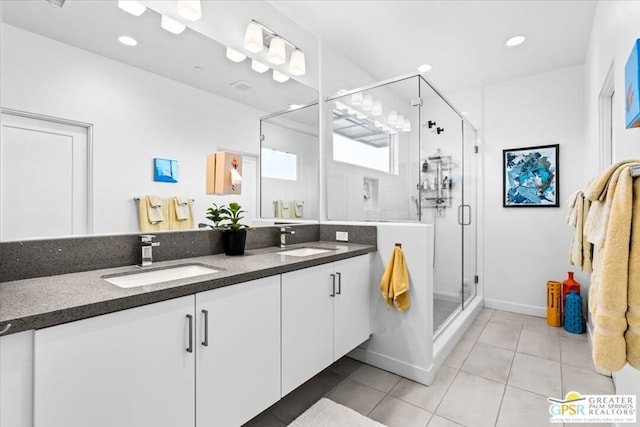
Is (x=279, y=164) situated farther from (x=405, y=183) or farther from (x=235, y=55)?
(x=405, y=183)

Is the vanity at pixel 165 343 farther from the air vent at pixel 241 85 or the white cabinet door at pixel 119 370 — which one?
the air vent at pixel 241 85

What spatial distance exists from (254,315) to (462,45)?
3038 millimetres

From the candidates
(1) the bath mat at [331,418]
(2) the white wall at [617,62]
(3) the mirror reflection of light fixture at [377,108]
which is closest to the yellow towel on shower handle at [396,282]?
(1) the bath mat at [331,418]

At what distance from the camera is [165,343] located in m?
1.05

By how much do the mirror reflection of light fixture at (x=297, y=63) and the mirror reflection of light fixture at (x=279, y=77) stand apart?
0.29 ft

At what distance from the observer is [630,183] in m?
0.89

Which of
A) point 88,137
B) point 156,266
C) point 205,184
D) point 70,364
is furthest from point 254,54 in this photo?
point 70,364

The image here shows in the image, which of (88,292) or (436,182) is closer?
(88,292)

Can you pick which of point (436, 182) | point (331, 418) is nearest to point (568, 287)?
point (436, 182)

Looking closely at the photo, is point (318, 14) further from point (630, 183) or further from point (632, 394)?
point (632, 394)

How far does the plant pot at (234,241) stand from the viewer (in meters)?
1.82

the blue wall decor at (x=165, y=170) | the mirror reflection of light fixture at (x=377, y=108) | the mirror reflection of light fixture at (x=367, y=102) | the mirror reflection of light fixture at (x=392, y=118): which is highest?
the mirror reflection of light fixture at (x=367, y=102)

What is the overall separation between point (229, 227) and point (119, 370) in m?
1.00

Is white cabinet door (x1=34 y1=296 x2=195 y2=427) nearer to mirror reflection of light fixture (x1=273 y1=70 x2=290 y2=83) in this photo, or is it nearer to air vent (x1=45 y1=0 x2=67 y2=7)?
air vent (x1=45 y1=0 x2=67 y2=7)
